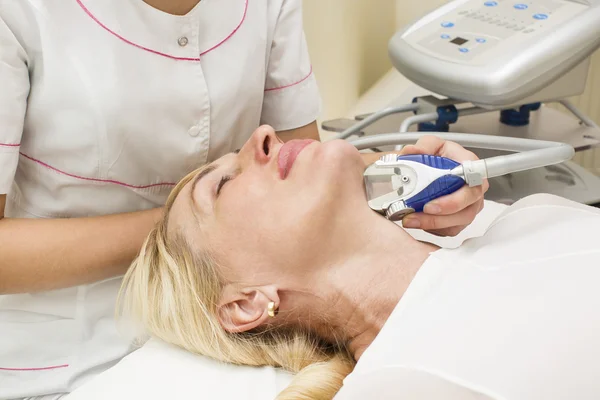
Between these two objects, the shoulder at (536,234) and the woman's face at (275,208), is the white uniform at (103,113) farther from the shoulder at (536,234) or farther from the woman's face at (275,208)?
the shoulder at (536,234)

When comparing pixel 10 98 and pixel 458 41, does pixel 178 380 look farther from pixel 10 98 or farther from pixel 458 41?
pixel 458 41

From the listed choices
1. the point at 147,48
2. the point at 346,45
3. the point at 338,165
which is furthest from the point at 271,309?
the point at 346,45

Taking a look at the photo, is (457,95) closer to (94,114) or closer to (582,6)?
(582,6)

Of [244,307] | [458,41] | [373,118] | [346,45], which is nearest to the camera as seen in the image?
[244,307]

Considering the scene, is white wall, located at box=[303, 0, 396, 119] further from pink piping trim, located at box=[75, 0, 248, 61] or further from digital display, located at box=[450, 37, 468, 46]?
pink piping trim, located at box=[75, 0, 248, 61]

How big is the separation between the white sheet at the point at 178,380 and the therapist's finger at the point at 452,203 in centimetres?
41

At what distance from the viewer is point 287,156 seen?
1192mm

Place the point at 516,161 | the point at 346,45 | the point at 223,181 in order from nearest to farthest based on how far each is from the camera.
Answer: the point at 516,161 → the point at 223,181 → the point at 346,45

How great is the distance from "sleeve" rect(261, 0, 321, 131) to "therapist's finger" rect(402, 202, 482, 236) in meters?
0.52

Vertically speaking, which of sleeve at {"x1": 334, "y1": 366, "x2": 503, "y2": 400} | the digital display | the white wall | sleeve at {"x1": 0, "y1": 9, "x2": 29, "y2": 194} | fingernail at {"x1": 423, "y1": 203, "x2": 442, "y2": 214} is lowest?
the white wall

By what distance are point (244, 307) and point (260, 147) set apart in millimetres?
312

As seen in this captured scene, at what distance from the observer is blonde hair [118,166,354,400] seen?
1138mm

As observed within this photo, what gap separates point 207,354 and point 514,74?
3.04ft

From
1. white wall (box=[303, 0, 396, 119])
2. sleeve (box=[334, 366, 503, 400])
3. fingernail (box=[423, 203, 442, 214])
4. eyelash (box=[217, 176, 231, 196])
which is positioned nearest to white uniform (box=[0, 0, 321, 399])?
eyelash (box=[217, 176, 231, 196])
